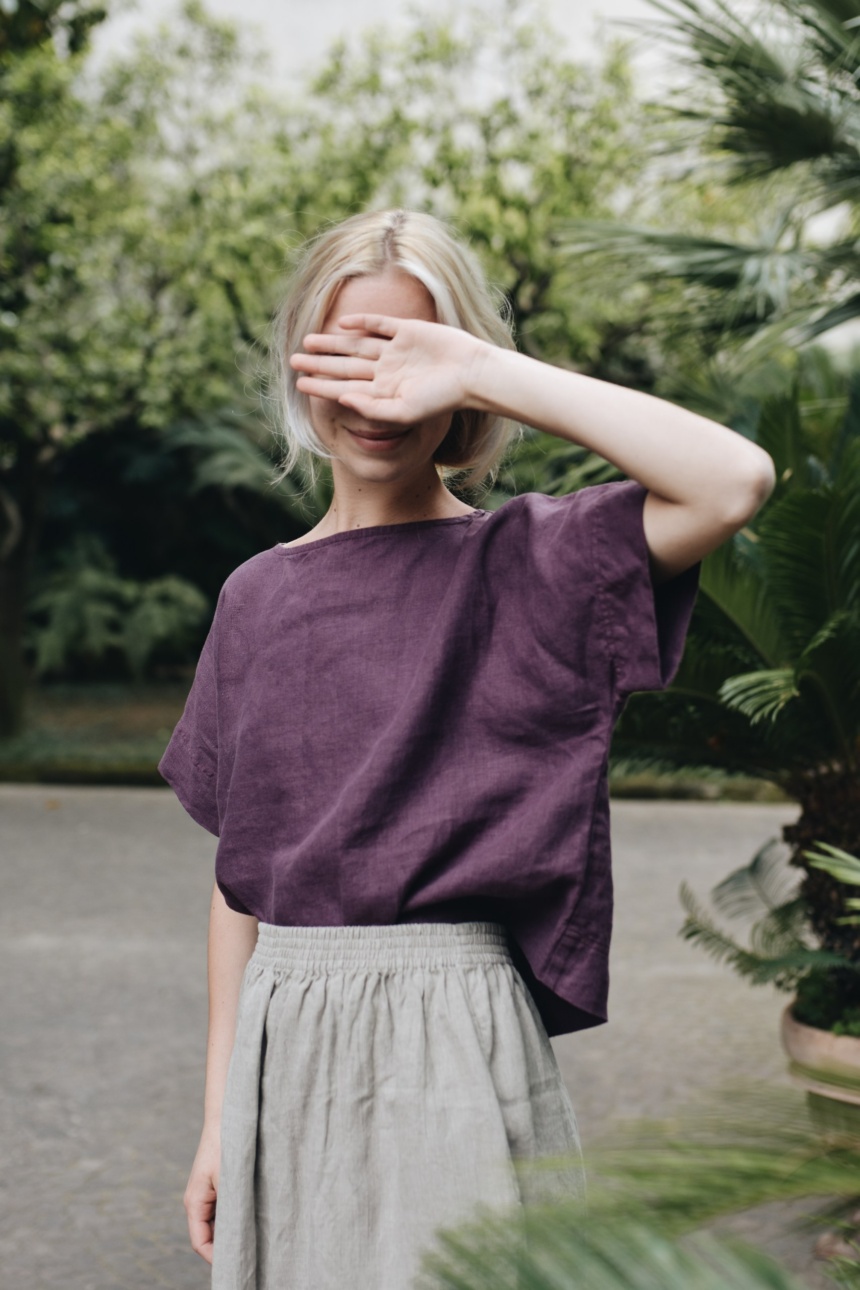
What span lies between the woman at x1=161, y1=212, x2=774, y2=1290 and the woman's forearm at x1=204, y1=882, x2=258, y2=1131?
0.12m

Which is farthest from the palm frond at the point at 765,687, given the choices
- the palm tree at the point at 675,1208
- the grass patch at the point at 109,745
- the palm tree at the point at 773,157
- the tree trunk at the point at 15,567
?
→ the tree trunk at the point at 15,567

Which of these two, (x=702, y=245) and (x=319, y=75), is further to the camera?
(x=319, y=75)

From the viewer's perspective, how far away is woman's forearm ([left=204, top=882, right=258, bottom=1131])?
146 centimetres

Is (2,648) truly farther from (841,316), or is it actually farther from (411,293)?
(411,293)

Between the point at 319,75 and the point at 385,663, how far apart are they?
12345 mm

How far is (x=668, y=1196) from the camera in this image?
697 millimetres

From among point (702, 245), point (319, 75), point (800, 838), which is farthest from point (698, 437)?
point (319, 75)

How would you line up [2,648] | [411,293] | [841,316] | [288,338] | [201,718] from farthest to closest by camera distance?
1. [2,648]
2. [841,316]
3. [201,718]
4. [288,338]
5. [411,293]

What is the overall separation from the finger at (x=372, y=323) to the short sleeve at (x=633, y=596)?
220 mm

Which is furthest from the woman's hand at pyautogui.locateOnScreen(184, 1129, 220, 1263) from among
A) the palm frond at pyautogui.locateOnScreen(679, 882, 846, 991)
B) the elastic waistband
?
the palm frond at pyautogui.locateOnScreen(679, 882, 846, 991)

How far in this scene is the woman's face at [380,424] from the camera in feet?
4.18

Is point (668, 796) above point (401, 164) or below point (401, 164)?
below

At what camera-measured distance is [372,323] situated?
1.18 m

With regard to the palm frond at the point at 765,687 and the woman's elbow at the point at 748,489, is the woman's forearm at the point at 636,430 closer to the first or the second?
the woman's elbow at the point at 748,489
